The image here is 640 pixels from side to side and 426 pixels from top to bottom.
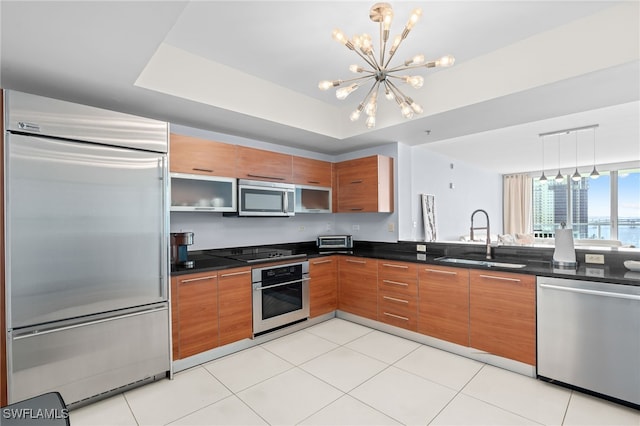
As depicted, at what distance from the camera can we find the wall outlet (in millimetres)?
2557

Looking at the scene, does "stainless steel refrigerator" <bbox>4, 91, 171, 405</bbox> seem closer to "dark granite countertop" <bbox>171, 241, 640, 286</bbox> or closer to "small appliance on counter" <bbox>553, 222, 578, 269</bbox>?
"dark granite countertop" <bbox>171, 241, 640, 286</bbox>

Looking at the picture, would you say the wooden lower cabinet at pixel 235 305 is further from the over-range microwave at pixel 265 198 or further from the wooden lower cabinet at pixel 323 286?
the wooden lower cabinet at pixel 323 286

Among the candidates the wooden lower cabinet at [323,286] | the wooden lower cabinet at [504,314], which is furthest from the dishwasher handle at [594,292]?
the wooden lower cabinet at [323,286]

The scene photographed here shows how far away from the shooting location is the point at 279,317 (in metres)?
3.17

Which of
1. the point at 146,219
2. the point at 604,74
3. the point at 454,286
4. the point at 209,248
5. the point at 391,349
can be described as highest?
the point at 604,74

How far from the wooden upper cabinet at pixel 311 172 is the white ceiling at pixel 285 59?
51 cm

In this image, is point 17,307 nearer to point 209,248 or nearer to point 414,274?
point 209,248

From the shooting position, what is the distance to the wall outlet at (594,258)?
2557 mm

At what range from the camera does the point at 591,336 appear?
2.11 m

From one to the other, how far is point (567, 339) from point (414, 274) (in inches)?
48.8

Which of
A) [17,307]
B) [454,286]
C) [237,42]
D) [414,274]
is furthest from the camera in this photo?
[414,274]

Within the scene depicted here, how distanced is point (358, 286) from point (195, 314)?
5.93 feet

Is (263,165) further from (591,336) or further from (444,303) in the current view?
(591,336)

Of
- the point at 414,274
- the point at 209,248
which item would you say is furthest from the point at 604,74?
the point at 209,248
